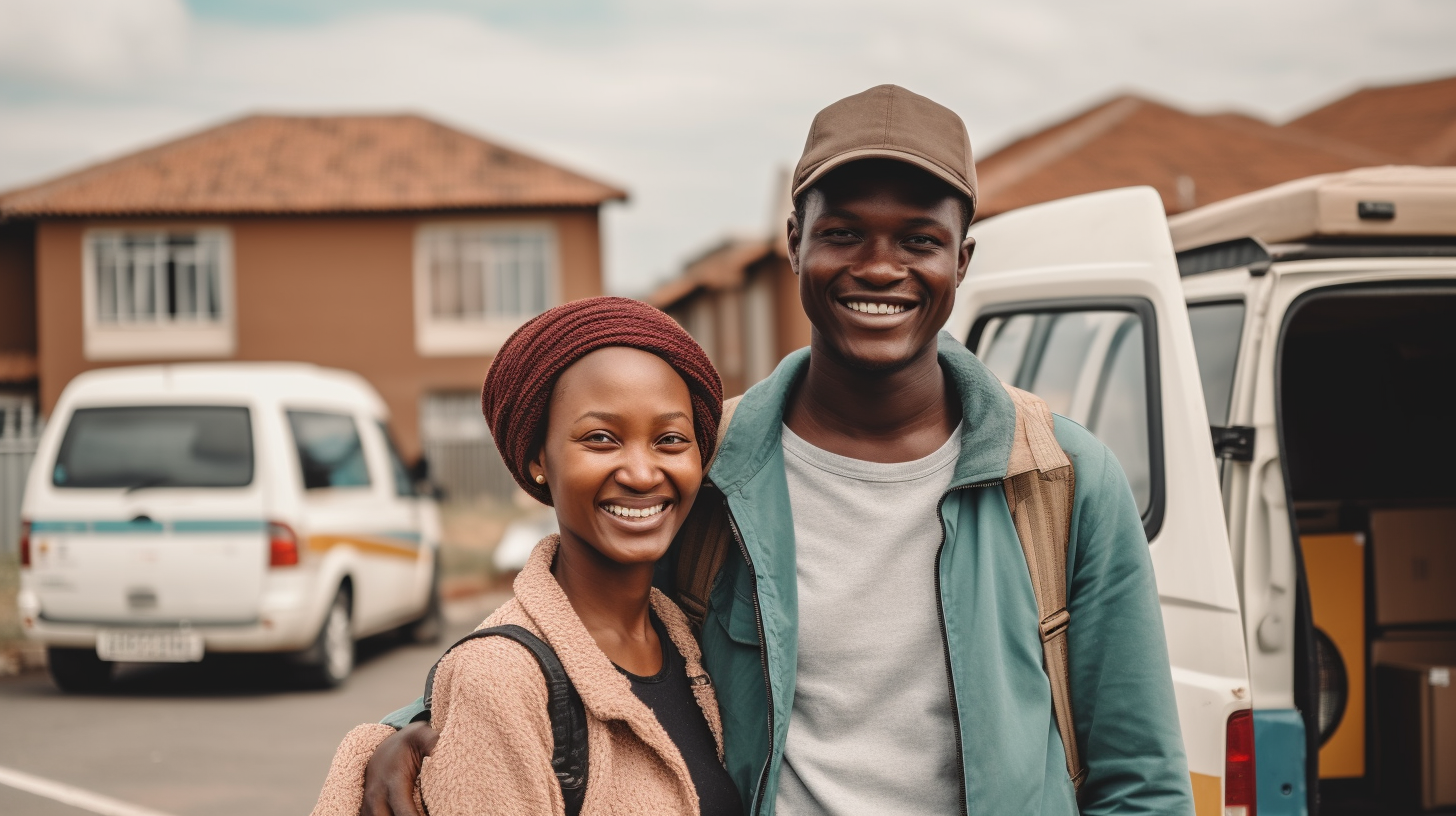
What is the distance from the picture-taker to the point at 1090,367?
352 cm

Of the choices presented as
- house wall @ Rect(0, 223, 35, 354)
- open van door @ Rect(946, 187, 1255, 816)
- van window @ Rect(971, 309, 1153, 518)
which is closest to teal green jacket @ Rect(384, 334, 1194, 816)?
open van door @ Rect(946, 187, 1255, 816)

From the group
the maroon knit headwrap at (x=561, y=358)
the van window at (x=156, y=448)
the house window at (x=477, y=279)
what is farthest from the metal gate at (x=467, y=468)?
the maroon knit headwrap at (x=561, y=358)

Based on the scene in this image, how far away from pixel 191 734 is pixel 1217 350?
6.21 metres

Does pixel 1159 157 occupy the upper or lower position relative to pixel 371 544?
upper

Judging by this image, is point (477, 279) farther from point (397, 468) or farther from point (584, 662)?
point (584, 662)

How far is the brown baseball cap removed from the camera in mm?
1873

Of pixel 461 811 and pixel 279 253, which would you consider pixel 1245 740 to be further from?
pixel 279 253

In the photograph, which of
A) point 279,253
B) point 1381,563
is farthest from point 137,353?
point 1381,563

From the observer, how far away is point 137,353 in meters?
23.5

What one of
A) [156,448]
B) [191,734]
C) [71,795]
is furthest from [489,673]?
[156,448]

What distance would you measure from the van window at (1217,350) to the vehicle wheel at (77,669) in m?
7.48

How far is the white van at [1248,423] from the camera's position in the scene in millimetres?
2678

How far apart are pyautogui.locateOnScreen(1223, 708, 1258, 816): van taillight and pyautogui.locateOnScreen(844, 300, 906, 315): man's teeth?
1281 mm

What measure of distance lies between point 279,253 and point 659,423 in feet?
75.4
